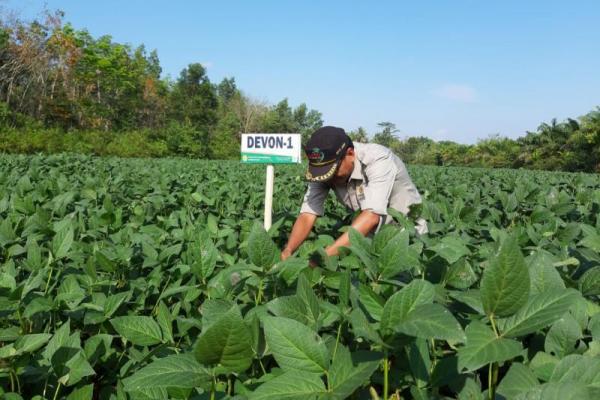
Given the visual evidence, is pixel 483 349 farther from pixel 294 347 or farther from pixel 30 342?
pixel 30 342

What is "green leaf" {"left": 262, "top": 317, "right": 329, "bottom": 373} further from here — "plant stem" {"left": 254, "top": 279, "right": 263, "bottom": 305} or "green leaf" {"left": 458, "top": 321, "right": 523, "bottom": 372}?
"plant stem" {"left": 254, "top": 279, "right": 263, "bottom": 305}

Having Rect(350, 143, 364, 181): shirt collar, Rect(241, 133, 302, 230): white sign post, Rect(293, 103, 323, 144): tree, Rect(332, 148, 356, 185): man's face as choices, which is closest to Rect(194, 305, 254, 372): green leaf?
Rect(332, 148, 356, 185): man's face

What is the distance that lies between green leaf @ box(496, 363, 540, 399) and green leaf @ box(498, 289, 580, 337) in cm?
12

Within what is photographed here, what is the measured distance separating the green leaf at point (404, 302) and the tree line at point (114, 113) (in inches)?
1186

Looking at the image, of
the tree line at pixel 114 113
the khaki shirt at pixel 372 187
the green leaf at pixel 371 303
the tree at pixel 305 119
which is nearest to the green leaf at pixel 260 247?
the green leaf at pixel 371 303

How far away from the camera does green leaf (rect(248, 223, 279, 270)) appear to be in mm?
1112

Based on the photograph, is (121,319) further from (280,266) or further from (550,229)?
(550,229)

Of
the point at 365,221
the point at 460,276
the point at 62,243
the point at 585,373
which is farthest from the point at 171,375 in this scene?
the point at 365,221

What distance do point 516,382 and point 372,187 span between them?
90.8 inches

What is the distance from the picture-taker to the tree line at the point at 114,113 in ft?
108

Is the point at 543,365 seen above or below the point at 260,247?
below

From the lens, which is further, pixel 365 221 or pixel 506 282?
pixel 365 221

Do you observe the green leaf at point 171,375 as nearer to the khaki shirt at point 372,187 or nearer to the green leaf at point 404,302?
the green leaf at point 404,302

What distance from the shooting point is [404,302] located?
720 mm
